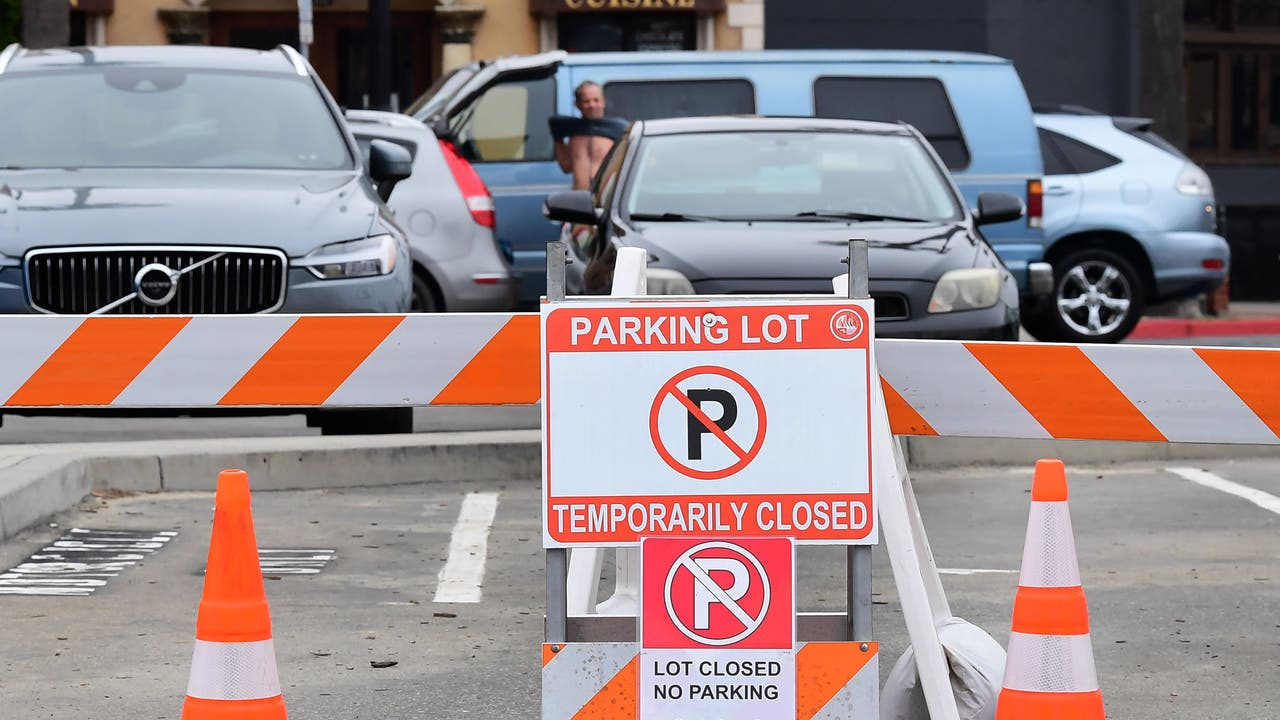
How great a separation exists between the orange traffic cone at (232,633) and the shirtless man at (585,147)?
9.74m

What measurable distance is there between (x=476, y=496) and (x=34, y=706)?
12.6ft

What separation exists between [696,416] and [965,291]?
210 inches

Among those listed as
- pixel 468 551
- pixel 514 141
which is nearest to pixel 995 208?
pixel 468 551

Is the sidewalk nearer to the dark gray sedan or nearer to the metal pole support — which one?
the dark gray sedan

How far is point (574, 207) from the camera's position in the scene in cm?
1000

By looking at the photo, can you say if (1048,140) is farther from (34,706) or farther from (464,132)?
(34,706)

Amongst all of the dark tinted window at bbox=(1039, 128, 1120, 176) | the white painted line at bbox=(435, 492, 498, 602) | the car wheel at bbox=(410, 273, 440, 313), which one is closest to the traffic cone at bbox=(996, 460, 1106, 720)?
the white painted line at bbox=(435, 492, 498, 602)

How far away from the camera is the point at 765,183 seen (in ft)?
33.1

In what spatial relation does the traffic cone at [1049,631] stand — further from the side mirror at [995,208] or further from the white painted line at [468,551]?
the side mirror at [995,208]

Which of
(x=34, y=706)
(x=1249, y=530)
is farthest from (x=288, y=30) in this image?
(x=34, y=706)

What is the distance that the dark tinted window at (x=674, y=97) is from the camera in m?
14.8

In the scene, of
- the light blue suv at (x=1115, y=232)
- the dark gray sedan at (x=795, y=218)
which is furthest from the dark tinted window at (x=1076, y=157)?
the dark gray sedan at (x=795, y=218)

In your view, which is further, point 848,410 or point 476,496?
point 476,496

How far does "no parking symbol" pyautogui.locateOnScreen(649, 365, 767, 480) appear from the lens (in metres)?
4.04
